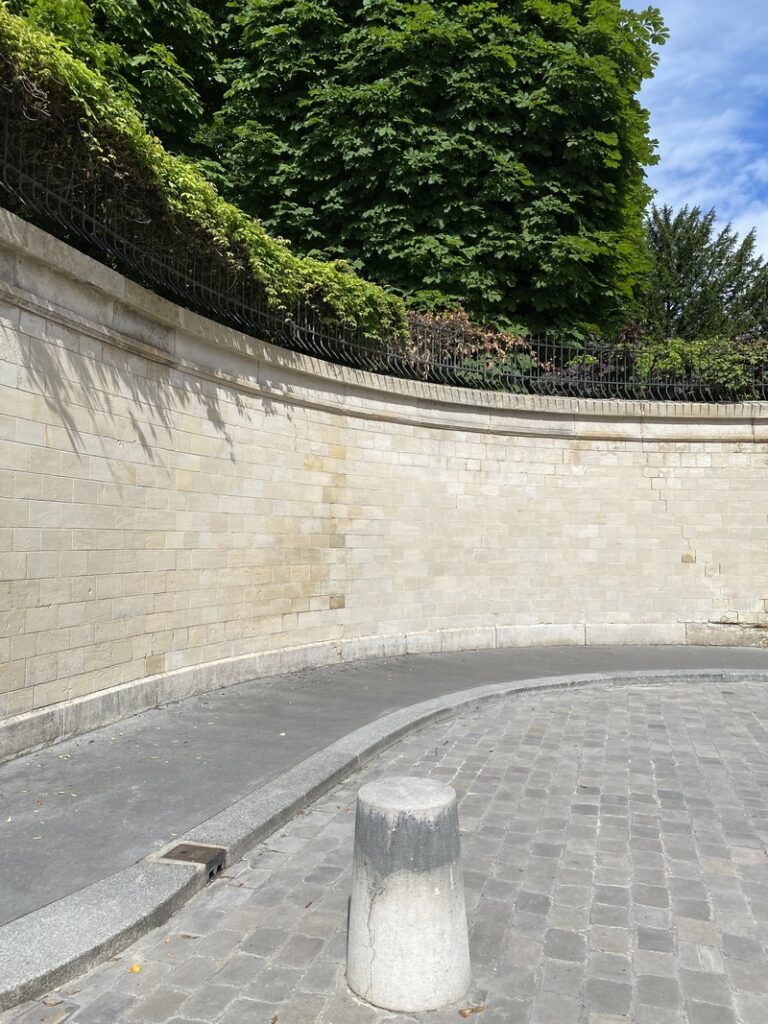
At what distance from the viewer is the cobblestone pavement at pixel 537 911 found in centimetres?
272

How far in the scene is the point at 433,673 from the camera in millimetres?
9219

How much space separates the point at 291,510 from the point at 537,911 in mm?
6226

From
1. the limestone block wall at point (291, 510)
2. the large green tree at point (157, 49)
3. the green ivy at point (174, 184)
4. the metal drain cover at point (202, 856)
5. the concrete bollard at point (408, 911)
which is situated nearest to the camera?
the concrete bollard at point (408, 911)

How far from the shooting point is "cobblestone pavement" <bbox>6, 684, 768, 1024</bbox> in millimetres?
2723

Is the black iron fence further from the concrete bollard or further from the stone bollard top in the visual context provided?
the concrete bollard

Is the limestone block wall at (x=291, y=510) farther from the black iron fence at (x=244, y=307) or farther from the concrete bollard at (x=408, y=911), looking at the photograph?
the concrete bollard at (x=408, y=911)

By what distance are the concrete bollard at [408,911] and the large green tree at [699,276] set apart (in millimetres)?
27053

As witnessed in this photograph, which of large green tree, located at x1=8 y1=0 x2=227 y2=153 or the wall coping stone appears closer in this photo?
the wall coping stone

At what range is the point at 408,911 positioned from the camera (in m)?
2.67

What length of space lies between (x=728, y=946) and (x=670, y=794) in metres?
2.00

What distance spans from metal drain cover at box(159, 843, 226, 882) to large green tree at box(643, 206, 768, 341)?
2664 centimetres

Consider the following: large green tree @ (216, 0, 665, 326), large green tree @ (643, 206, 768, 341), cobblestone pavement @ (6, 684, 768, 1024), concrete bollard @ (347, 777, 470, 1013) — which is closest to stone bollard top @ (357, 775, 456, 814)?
concrete bollard @ (347, 777, 470, 1013)

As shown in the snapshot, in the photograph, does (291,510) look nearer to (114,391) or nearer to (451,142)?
(114,391)

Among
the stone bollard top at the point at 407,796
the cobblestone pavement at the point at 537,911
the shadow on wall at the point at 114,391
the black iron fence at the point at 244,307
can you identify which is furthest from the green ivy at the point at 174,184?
the stone bollard top at the point at 407,796
